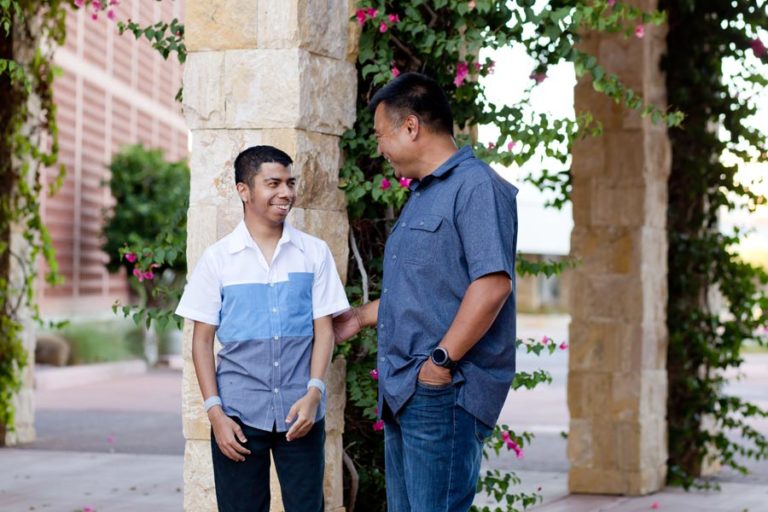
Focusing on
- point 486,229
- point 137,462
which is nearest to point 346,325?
point 486,229

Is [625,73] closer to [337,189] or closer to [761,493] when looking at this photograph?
[761,493]

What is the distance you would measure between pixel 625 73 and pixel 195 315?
4.69m

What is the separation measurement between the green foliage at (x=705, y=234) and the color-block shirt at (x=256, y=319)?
495cm

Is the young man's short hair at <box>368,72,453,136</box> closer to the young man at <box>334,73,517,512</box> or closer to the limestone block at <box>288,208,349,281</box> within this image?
the young man at <box>334,73,517,512</box>

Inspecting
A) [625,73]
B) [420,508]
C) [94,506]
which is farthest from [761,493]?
[420,508]

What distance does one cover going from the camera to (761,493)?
8.30 meters

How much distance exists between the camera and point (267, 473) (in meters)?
4.04

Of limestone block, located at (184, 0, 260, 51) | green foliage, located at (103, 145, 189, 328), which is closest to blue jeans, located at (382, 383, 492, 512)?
limestone block, located at (184, 0, 260, 51)

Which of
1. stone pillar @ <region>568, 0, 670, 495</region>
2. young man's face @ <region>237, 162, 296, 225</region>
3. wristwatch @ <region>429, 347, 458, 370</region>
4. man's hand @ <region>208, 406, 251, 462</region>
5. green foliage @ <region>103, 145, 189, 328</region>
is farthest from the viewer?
green foliage @ <region>103, 145, 189, 328</region>

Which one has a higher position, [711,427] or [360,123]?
[360,123]

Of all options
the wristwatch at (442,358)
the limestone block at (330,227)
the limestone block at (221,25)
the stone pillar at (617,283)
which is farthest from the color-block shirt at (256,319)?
the stone pillar at (617,283)

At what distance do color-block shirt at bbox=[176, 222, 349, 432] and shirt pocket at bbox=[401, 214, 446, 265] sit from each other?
0.52m

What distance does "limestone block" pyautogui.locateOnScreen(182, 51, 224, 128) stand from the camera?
4.96m

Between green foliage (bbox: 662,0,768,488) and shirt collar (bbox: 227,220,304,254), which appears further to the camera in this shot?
green foliage (bbox: 662,0,768,488)
